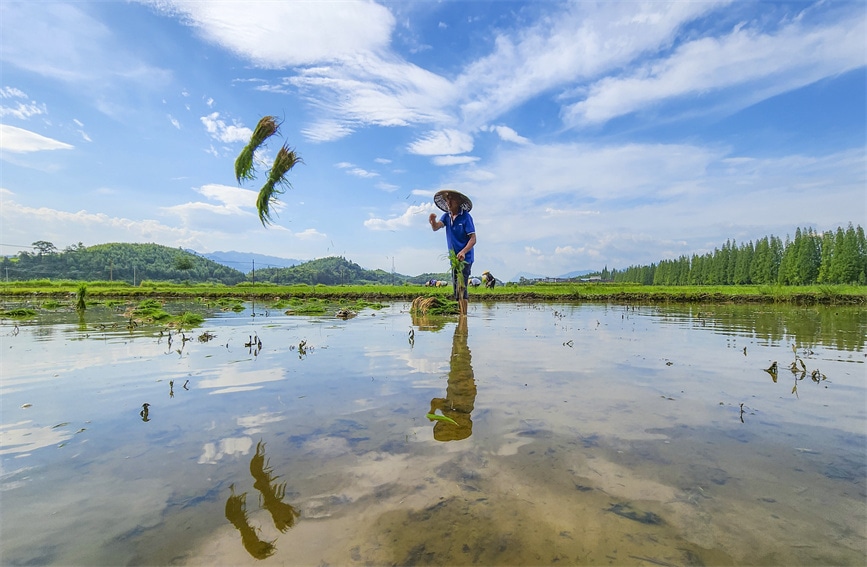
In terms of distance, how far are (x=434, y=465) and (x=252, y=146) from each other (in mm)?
10688

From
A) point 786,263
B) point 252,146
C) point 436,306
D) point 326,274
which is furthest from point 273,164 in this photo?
point 326,274

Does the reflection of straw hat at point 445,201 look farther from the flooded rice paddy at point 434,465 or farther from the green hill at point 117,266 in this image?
the green hill at point 117,266

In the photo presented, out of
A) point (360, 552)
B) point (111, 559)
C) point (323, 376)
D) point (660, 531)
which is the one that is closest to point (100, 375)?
point (323, 376)

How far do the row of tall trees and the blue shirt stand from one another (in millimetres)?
65531

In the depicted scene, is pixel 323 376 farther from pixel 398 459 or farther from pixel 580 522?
pixel 580 522

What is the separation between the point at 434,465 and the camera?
2.59 metres

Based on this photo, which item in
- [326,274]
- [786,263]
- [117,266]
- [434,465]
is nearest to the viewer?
[434,465]

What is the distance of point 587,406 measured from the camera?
12.4ft

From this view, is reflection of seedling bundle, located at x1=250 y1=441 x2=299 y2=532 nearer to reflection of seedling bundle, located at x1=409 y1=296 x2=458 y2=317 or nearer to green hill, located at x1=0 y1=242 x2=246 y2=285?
reflection of seedling bundle, located at x1=409 y1=296 x2=458 y2=317

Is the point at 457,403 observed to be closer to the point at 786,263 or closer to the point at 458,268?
the point at 458,268

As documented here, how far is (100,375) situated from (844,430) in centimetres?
756

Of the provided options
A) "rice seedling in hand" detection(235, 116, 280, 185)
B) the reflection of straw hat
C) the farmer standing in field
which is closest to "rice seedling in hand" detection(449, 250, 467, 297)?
the farmer standing in field

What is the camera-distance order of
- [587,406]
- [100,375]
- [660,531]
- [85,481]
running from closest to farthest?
[660,531] < [85,481] < [587,406] < [100,375]

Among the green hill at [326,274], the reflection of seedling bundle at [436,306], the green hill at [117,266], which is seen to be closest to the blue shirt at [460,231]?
the reflection of seedling bundle at [436,306]
